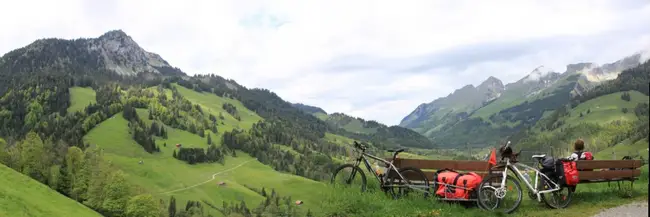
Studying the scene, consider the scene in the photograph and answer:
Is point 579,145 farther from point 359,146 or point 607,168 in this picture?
point 359,146

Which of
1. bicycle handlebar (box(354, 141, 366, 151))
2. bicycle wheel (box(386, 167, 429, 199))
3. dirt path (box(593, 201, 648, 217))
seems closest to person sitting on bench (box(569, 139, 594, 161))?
dirt path (box(593, 201, 648, 217))

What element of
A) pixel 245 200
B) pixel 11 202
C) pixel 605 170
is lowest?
pixel 245 200

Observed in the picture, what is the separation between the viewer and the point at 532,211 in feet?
56.7

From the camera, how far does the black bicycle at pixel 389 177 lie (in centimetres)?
1784

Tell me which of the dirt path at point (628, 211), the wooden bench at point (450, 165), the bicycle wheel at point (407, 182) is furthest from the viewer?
the wooden bench at point (450, 165)

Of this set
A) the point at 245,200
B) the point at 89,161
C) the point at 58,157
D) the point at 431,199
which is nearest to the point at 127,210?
the point at 89,161

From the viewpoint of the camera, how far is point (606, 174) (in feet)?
64.2

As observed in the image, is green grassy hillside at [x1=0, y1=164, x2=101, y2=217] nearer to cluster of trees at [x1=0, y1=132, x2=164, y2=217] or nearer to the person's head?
cluster of trees at [x1=0, y1=132, x2=164, y2=217]

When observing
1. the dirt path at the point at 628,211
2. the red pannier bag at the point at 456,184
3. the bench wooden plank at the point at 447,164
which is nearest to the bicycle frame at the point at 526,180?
the red pannier bag at the point at 456,184

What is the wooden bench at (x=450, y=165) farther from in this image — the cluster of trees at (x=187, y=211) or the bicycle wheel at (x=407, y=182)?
the cluster of trees at (x=187, y=211)

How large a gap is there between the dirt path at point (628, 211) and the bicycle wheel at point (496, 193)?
2.75 meters

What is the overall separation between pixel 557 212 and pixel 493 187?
2576 millimetres

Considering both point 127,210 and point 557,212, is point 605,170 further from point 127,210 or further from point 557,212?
point 127,210

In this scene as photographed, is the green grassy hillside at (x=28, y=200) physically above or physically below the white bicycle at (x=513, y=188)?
below
